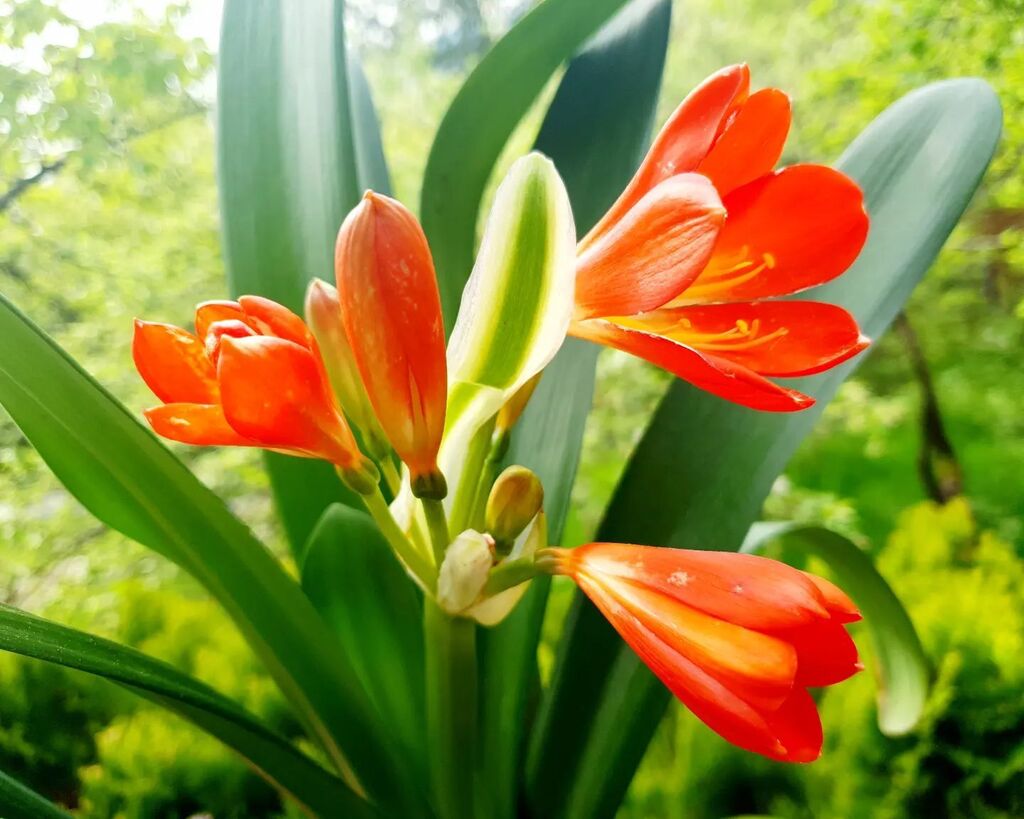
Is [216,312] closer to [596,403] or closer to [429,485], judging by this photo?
[429,485]

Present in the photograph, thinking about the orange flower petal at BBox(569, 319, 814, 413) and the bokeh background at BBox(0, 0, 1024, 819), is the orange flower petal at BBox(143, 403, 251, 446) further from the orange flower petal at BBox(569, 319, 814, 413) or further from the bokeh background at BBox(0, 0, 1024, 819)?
the bokeh background at BBox(0, 0, 1024, 819)

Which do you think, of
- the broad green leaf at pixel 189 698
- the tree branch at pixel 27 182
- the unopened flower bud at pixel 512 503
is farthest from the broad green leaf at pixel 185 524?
the tree branch at pixel 27 182

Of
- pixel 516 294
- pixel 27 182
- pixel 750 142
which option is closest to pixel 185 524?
pixel 516 294

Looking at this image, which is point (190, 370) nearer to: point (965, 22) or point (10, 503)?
point (10, 503)

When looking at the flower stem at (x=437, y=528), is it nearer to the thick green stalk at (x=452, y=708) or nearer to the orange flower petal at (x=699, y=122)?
the thick green stalk at (x=452, y=708)

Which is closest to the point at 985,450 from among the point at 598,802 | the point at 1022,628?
the point at 1022,628

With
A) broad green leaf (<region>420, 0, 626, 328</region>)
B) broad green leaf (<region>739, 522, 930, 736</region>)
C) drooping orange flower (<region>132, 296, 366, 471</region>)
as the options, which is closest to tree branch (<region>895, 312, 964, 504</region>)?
broad green leaf (<region>739, 522, 930, 736</region>)
